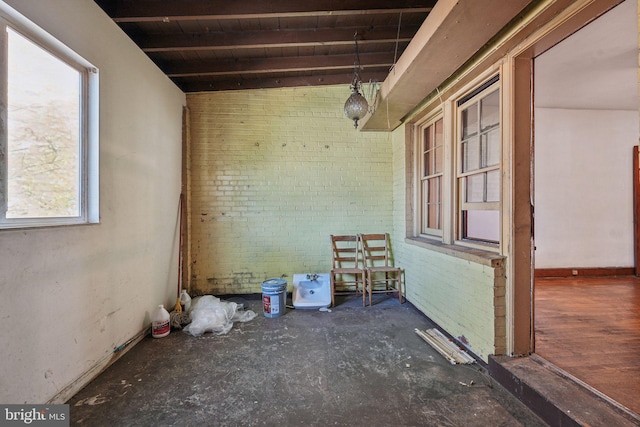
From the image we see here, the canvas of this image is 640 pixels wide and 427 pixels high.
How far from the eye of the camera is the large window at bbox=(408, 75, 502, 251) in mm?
2582

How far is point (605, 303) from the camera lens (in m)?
3.43

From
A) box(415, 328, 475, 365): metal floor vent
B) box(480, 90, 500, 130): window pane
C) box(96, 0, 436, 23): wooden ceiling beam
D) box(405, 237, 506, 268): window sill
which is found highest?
box(96, 0, 436, 23): wooden ceiling beam

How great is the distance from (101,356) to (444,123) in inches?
155

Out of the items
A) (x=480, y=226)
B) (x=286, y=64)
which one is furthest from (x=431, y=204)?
(x=286, y=64)

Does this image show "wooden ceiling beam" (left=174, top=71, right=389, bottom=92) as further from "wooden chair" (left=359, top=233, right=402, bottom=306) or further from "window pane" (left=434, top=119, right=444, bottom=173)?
"wooden chair" (left=359, top=233, right=402, bottom=306)

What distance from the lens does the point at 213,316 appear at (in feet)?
10.6

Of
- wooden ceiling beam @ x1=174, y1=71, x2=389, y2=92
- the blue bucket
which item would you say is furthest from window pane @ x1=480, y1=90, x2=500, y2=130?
the blue bucket

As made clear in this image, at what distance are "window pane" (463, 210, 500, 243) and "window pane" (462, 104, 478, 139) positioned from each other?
2.73 feet

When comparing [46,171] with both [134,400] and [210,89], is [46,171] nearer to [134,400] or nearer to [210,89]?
[134,400]

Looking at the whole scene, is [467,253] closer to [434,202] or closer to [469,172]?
[469,172]

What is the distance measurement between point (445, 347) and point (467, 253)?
2.91 ft

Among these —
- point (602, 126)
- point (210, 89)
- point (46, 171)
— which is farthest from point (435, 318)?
point (602, 126)

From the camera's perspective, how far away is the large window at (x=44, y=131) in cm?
170

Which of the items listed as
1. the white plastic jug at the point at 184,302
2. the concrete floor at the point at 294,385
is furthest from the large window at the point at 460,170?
the white plastic jug at the point at 184,302
